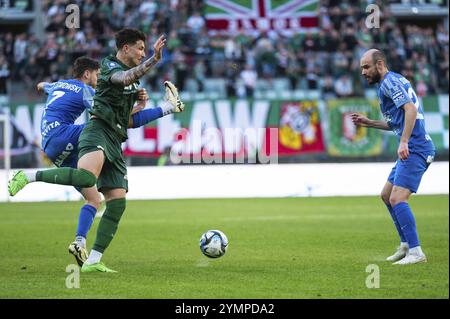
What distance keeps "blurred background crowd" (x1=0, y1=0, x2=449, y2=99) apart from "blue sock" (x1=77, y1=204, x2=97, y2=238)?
1693 centimetres

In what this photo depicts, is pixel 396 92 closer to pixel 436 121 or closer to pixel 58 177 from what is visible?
pixel 58 177

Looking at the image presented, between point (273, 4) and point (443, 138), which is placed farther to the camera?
point (273, 4)

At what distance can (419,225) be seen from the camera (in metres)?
13.8

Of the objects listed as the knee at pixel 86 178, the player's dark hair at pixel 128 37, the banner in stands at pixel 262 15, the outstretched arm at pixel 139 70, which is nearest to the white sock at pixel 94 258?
the knee at pixel 86 178

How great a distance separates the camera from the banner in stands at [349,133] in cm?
2592

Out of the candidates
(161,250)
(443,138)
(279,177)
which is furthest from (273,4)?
(161,250)

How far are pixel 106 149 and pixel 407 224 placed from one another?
10.1 ft

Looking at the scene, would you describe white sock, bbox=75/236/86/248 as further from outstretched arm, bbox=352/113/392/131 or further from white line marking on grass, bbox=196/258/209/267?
outstretched arm, bbox=352/113/392/131

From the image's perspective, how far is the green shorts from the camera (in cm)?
870

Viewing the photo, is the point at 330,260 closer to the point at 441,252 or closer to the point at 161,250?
the point at 441,252

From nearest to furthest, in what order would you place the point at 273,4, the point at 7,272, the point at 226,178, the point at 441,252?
the point at 7,272
the point at 441,252
the point at 226,178
the point at 273,4

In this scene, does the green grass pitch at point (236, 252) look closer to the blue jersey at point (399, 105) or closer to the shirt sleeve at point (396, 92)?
the blue jersey at point (399, 105)

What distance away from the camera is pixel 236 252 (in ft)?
35.3

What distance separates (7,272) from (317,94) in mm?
18845
